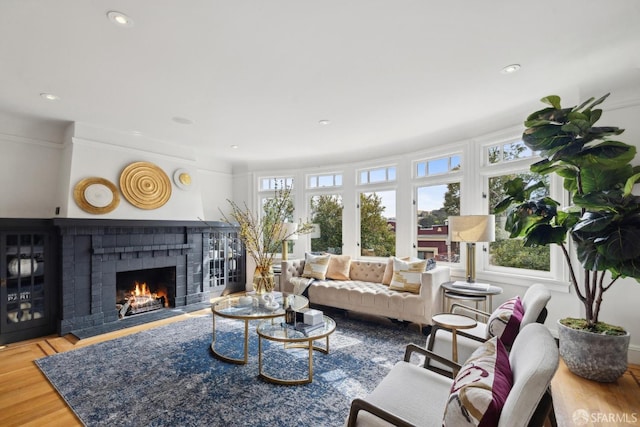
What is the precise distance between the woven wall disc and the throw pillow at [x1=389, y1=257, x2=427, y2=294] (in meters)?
3.74

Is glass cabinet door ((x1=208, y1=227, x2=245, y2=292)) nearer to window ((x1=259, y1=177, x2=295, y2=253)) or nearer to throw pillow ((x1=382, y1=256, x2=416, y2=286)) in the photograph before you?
window ((x1=259, y1=177, x2=295, y2=253))

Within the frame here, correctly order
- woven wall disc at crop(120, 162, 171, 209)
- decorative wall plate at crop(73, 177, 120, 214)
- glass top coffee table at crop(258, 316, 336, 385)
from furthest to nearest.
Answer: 1. woven wall disc at crop(120, 162, 171, 209)
2. decorative wall plate at crop(73, 177, 120, 214)
3. glass top coffee table at crop(258, 316, 336, 385)

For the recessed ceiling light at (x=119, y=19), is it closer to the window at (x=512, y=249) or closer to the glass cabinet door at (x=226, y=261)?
the glass cabinet door at (x=226, y=261)

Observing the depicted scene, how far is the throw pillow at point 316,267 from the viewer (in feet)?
15.9

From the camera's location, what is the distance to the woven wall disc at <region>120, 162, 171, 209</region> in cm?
442

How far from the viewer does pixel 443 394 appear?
1.66 m

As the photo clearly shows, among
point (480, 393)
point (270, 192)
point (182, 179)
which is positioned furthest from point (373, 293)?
point (182, 179)

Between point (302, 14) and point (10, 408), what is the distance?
3592mm

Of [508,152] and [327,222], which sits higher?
[508,152]

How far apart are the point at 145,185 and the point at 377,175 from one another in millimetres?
3774

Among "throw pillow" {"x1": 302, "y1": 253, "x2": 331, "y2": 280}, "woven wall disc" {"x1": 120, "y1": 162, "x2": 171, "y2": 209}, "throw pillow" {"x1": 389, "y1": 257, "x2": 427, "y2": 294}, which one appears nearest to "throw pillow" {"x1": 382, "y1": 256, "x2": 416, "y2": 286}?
"throw pillow" {"x1": 389, "y1": 257, "x2": 427, "y2": 294}

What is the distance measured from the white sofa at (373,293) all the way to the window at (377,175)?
1.48m

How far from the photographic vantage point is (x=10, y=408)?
7.61 feet

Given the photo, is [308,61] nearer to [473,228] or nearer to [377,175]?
[473,228]
